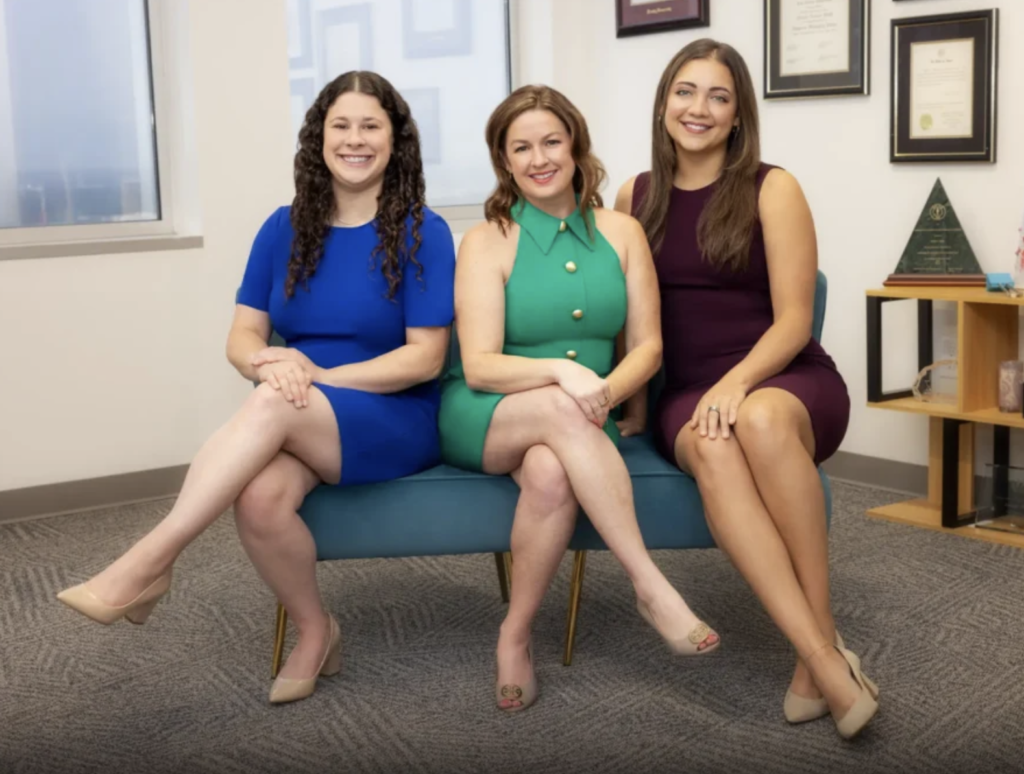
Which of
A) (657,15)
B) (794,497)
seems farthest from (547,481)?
(657,15)

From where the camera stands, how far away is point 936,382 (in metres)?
4.06

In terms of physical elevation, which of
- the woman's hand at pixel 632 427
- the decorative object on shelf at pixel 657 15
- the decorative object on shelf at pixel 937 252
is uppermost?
the decorative object on shelf at pixel 657 15

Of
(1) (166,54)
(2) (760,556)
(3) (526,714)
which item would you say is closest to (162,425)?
(1) (166,54)

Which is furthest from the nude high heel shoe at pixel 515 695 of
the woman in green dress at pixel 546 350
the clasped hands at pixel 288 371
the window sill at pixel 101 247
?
the window sill at pixel 101 247

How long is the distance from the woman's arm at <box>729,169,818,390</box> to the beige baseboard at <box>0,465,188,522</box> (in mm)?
2396

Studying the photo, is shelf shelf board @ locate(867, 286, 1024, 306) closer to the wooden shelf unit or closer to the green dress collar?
the wooden shelf unit

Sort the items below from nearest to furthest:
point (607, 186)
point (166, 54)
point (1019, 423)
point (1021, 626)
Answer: point (1021, 626), point (1019, 423), point (166, 54), point (607, 186)

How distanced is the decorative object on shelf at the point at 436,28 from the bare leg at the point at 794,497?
3.06 metres

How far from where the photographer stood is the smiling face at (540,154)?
8.75 feet

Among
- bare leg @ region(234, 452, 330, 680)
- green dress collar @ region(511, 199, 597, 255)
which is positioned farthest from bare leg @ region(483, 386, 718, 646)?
bare leg @ region(234, 452, 330, 680)

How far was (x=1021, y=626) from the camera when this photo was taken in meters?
3.00

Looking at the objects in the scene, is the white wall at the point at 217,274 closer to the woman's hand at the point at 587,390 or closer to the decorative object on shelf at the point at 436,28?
the decorative object on shelf at the point at 436,28

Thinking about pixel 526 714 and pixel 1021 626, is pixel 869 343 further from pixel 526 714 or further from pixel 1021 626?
pixel 526 714

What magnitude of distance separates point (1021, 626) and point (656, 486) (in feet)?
3.23
